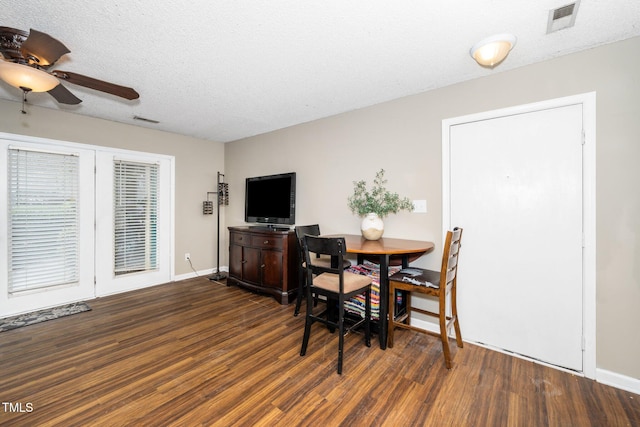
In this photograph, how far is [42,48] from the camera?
1584 millimetres

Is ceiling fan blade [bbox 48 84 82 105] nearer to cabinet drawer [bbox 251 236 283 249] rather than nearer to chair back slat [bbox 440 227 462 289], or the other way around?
cabinet drawer [bbox 251 236 283 249]

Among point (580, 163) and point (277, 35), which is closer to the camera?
point (277, 35)

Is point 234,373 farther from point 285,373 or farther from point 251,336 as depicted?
point 251,336

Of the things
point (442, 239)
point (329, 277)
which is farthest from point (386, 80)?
point (329, 277)

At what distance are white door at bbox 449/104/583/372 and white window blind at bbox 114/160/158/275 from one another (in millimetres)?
4111

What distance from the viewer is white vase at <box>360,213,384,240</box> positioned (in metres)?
2.64

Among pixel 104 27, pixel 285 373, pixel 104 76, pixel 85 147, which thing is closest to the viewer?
pixel 104 27

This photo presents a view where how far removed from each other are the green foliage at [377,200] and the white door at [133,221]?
9.84 ft

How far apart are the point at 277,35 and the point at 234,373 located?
2402mm

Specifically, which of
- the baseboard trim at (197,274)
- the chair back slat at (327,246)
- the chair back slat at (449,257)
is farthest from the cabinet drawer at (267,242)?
the chair back slat at (449,257)

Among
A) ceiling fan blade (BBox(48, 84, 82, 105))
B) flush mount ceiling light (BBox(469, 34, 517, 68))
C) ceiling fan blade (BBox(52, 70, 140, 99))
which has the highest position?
flush mount ceiling light (BBox(469, 34, 517, 68))

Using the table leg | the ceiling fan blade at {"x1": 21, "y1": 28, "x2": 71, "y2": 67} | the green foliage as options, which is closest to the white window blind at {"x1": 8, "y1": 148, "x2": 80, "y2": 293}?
the ceiling fan blade at {"x1": 21, "y1": 28, "x2": 71, "y2": 67}

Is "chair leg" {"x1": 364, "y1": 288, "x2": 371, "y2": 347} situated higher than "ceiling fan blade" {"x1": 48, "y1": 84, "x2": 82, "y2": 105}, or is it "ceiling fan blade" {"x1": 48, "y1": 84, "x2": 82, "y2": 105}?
"ceiling fan blade" {"x1": 48, "y1": 84, "x2": 82, "y2": 105}

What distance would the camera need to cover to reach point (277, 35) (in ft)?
5.98
